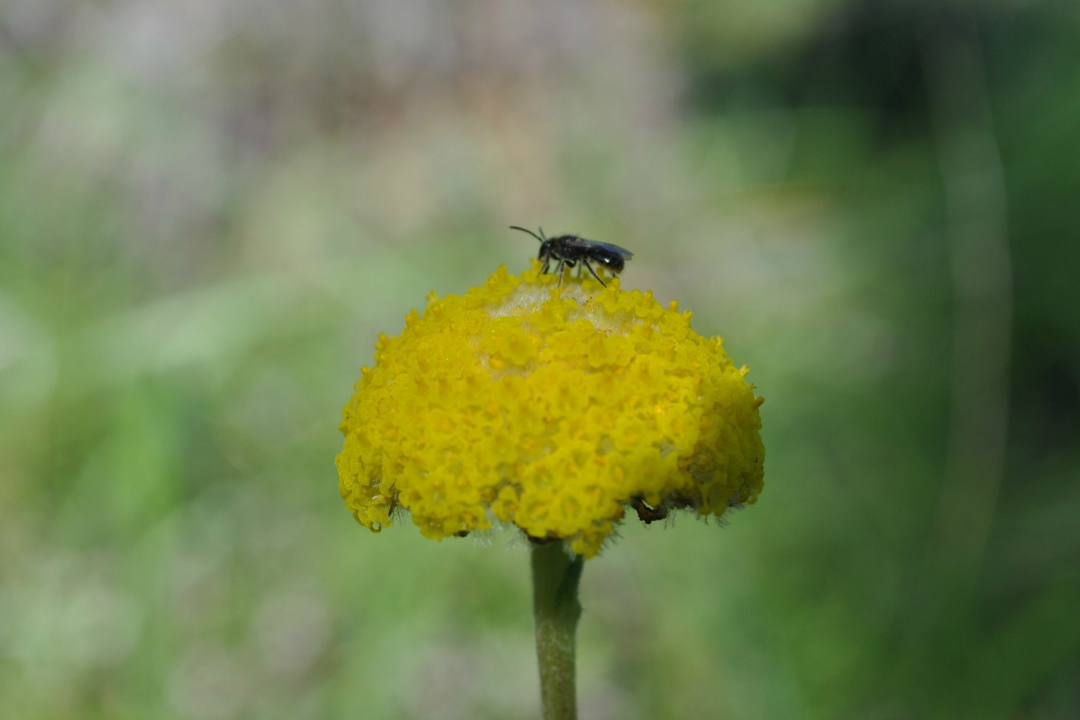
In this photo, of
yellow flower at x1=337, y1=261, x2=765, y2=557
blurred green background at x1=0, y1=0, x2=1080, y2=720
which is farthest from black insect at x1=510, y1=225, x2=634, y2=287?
blurred green background at x1=0, y1=0, x2=1080, y2=720

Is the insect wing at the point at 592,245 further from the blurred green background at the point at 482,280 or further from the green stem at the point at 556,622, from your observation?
the blurred green background at the point at 482,280

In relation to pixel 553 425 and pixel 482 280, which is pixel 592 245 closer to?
pixel 553 425

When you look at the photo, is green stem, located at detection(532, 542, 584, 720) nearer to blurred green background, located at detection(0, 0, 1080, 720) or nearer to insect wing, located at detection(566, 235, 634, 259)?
insect wing, located at detection(566, 235, 634, 259)

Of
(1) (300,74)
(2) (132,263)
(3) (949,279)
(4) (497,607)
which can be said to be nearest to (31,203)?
(2) (132,263)

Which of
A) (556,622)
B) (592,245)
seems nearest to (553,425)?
(556,622)

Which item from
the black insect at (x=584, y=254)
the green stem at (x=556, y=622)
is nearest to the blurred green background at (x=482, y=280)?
the green stem at (x=556, y=622)
